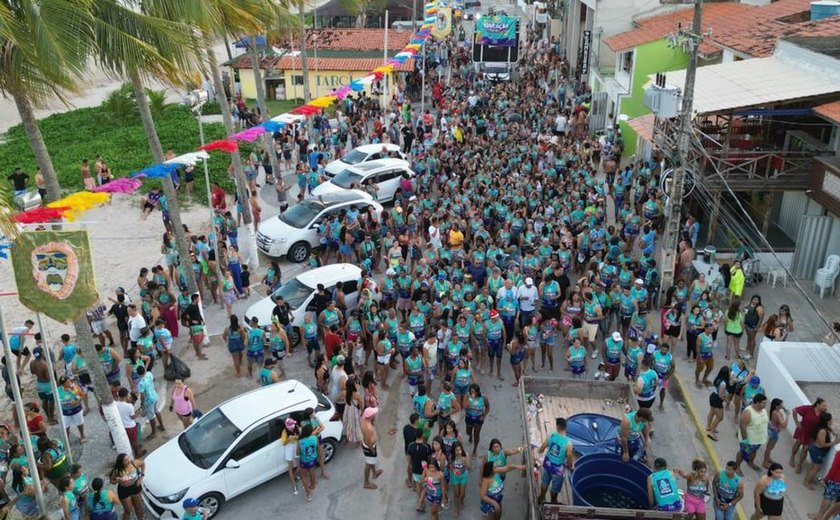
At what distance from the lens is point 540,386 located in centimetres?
1139

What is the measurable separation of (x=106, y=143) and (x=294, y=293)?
19.4 m

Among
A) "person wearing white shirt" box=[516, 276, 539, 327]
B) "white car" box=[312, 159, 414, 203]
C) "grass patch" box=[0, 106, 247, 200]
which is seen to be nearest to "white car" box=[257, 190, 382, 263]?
"white car" box=[312, 159, 414, 203]

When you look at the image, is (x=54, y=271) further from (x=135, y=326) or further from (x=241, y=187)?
(x=241, y=187)

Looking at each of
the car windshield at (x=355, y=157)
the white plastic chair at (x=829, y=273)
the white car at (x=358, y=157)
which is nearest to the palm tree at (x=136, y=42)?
the white car at (x=358, y=157)

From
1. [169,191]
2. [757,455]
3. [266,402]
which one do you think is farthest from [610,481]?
[169,191]

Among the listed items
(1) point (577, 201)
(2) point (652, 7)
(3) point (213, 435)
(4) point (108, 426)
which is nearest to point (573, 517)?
(3) point (213, 435)

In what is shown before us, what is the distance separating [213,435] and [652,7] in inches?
1084

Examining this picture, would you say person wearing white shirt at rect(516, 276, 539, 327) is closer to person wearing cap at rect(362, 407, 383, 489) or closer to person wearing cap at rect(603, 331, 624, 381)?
person wearing cap at rect(603, 331, 624, 381)

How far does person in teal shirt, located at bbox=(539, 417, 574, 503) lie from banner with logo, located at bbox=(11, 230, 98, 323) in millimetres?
6350

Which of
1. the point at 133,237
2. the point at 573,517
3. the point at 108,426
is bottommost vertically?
the point at 133,237

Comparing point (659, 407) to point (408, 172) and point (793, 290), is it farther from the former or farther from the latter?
point (408, 172)

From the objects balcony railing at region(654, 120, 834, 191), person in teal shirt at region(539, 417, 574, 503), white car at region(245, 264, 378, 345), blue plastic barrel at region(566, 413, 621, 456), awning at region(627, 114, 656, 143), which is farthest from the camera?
awning at region(627, 114, 656, 143)

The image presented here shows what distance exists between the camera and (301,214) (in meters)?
19.5

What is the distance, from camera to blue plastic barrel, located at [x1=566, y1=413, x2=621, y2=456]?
1038 centimetres
